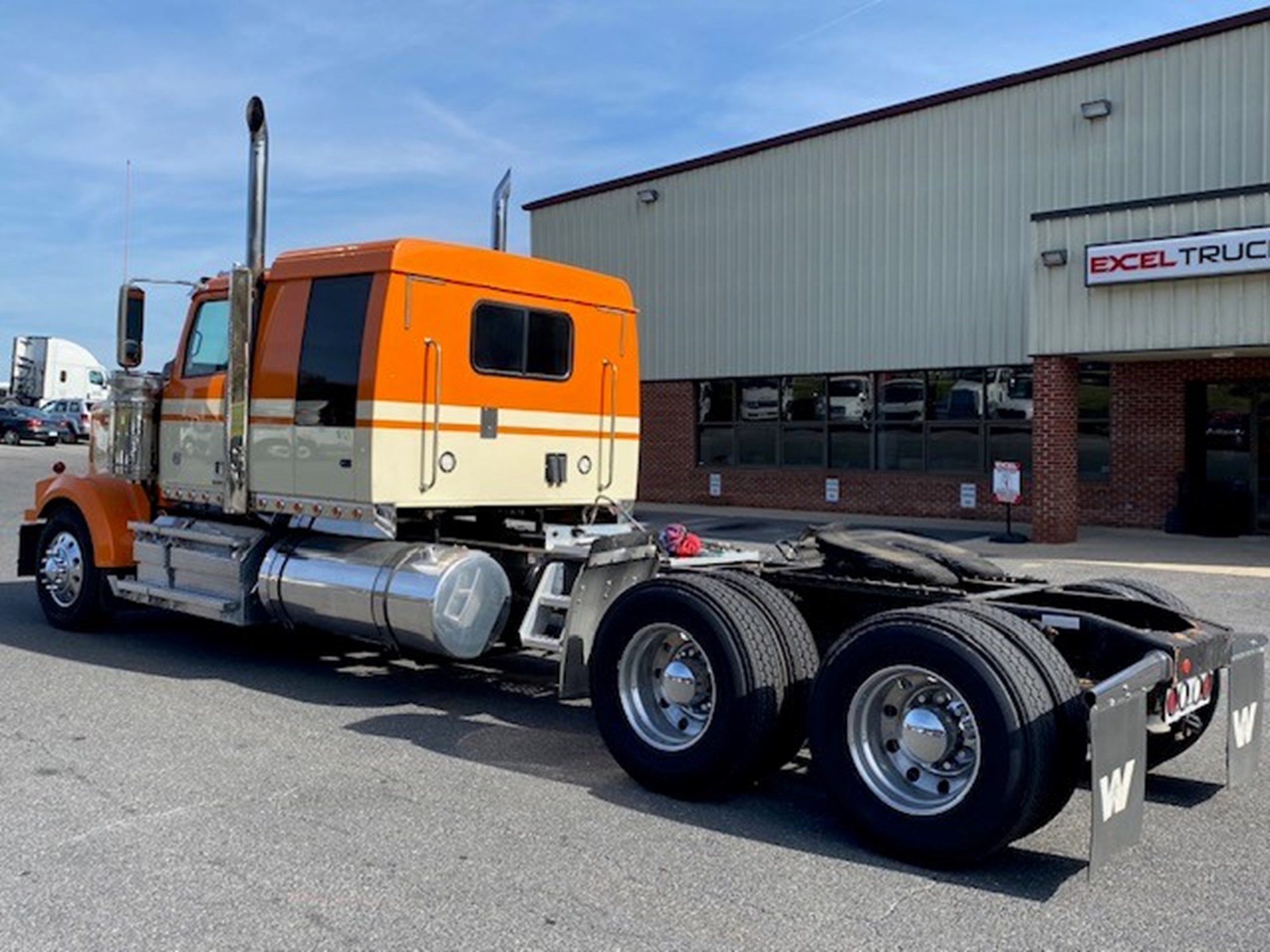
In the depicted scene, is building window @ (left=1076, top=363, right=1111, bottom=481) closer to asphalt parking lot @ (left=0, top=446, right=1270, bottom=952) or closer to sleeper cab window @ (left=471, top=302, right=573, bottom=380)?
sleeper cab window @ (left=471, top=302, right=573, bottom=380)

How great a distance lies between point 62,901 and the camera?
13.8ft

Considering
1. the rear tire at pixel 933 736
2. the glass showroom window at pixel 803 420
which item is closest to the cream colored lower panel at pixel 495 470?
the rear tire at pixel 933 736

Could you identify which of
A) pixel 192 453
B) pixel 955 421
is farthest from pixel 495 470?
pixel 955 421

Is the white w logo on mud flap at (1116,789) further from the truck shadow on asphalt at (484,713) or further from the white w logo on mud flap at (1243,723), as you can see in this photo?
the white w logo on mud flap at (1243,723)

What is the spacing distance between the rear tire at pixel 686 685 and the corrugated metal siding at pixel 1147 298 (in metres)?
12.4

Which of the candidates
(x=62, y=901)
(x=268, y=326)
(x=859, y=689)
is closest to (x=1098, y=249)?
(x=268, y=326)

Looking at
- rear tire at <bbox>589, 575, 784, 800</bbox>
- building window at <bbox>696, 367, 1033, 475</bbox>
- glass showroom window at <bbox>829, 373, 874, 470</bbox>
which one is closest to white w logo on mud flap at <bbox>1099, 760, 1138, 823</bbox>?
rear tire at <bbox>589, 575, 784, 800</bbox>

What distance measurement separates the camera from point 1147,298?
1608 cm

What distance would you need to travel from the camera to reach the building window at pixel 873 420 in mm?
20562

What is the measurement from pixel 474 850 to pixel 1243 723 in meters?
3.38

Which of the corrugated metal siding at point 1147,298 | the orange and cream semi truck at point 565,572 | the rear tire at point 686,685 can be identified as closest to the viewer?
the orange and cream semi truck at point 565,572

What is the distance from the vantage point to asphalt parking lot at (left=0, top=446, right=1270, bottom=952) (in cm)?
400

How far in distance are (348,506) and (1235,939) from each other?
5.31m

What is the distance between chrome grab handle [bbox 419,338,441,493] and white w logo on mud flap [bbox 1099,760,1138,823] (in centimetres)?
455
